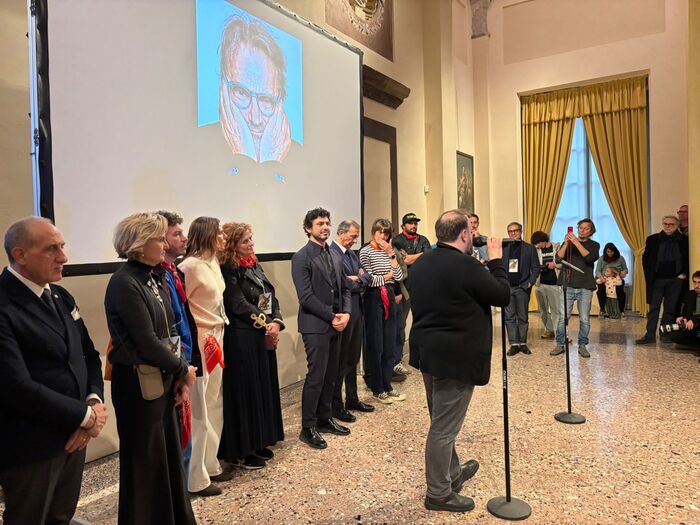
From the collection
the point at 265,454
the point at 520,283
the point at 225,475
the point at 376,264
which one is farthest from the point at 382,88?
the point at 225,475

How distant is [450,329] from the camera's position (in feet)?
7.27

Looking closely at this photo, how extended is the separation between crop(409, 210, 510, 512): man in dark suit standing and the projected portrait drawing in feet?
6.76

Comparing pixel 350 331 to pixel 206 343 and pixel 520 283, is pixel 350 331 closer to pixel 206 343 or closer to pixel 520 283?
pixel 206 343

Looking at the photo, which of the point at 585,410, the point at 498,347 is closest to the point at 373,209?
the point at 498,347

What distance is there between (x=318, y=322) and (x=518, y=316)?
3243mm

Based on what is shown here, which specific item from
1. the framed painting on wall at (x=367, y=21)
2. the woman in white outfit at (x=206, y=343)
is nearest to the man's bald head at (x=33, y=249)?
the woman in white outfit at (x=206, y=343)

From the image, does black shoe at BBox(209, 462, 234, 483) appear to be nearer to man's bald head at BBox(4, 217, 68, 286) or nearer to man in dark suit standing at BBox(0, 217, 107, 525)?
man in dark suit standing at BBox(0, 217, 107, 525)

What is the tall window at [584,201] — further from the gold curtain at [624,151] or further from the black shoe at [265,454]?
the black shoe at [265,454]

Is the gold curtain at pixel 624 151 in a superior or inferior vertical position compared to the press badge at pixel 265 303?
superior

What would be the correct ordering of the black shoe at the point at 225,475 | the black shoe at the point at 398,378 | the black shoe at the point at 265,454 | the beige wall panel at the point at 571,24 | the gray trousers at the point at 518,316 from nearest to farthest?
the black shoe at the point at 225,475 → the black shoe at the point at 265,454 → the black shoe at the point at 398,378 → the gray trousers at the point at 518,316 → the beige wall panel at the point at 571,24

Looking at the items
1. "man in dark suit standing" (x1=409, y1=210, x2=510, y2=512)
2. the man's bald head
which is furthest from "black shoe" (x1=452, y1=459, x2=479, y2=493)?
the man's bald head

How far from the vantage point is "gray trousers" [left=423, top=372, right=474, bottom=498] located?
2.28 m

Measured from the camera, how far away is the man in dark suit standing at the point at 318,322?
3164mm

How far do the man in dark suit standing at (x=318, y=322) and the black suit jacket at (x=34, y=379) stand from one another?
1666 millimetres
